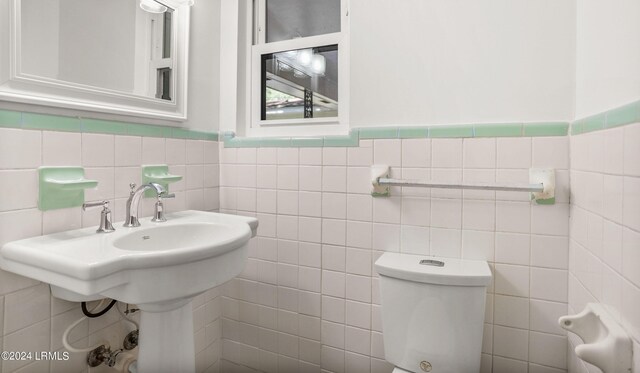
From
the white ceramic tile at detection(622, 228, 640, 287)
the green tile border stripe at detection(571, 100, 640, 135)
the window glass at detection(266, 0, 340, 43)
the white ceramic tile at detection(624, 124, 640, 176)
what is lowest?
the white ceramic tile at detection(622, 228, 640, 287)

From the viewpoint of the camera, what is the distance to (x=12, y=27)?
871mm

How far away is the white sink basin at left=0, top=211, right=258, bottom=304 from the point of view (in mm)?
716

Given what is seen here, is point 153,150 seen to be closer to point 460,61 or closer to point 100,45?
point 100,45

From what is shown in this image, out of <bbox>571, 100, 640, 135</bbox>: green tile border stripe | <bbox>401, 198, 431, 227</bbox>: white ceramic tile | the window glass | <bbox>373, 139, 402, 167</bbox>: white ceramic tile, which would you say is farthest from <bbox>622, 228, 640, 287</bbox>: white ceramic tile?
the window glass

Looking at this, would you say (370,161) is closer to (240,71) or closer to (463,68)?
(463,68)

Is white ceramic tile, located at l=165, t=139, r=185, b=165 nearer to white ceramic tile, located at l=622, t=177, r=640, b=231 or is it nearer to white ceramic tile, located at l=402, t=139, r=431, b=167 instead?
white ceramic tile, located at l=402, t=139, r=431, b=167

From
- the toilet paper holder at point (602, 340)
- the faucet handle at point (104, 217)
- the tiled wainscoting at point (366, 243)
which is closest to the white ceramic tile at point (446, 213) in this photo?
the tiled wainscoting at point (366, 243)

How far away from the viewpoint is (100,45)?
1.12 meters

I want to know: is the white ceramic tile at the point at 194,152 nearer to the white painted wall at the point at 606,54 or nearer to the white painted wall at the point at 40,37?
the white painted wall at the point at 40,37

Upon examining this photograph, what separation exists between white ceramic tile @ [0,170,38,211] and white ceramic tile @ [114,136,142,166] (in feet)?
0.85

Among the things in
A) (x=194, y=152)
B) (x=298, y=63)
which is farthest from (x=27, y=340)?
(x=298, y=63)

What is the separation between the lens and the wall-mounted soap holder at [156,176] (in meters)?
1.24

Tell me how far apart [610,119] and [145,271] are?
3.78ft

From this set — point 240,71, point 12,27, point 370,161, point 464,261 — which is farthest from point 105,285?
point 240,71
